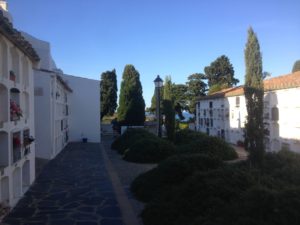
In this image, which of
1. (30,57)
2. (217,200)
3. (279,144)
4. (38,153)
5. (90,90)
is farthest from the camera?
(90,90)

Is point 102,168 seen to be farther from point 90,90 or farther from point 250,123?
point 90,90

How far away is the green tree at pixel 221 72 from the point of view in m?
62.7

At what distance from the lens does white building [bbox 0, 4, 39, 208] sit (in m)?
8.20

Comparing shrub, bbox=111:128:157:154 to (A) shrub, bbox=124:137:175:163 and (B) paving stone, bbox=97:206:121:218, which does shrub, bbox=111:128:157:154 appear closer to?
(A) shrub, bbox=124:137:175:163

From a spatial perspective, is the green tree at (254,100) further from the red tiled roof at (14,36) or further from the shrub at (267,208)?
the red tiled roof at (14,36)

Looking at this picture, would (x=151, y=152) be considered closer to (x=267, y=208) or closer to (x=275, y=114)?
(x=275, y=114)

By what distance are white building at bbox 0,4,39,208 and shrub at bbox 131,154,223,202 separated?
335 centimetres

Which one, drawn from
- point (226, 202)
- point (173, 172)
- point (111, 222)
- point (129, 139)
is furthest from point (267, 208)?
point (129, 139)

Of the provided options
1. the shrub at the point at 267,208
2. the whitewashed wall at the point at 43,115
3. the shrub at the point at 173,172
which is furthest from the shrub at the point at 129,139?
the shrub at the point at 267,208

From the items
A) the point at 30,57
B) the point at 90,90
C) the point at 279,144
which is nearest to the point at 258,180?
the point at 30,57

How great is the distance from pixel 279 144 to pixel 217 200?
62.4 ft

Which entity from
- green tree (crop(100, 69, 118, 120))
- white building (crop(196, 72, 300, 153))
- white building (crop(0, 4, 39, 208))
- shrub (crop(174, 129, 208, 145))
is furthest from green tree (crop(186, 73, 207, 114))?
white building (crop(0, 4, 39, 208))

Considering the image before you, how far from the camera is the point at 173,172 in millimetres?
9336

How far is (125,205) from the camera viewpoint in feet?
29.7
